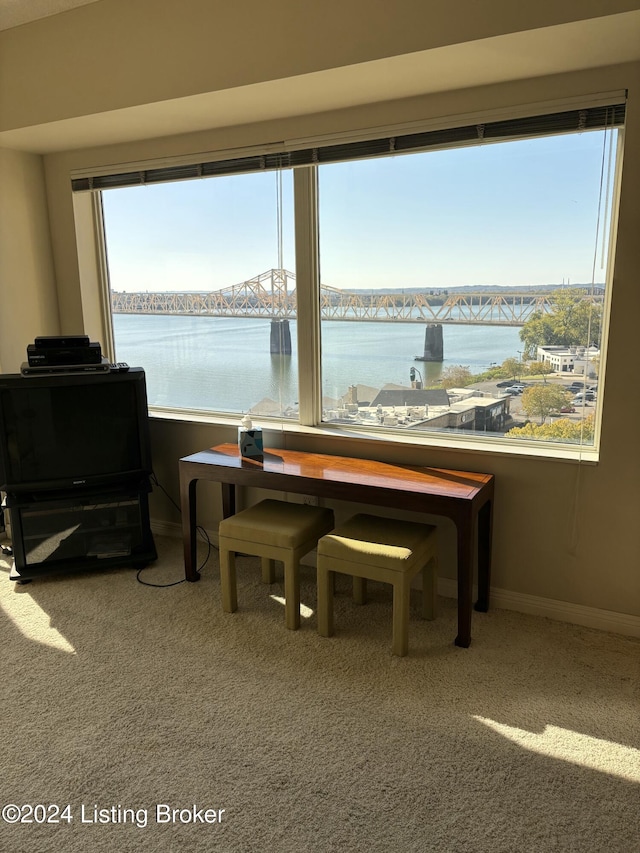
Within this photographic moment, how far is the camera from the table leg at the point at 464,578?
8.30ft

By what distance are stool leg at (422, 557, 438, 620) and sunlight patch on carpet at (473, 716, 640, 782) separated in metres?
0.66

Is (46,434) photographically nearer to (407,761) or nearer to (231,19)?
(231,19)

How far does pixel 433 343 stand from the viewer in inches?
121

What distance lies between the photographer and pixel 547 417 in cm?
288

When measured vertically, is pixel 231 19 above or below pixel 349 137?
above

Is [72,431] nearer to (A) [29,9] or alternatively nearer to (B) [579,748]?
(A) [29,9]

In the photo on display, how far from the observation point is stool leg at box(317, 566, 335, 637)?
105 inches

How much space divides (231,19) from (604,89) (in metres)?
1.51

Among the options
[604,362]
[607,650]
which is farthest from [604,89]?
[607,650]

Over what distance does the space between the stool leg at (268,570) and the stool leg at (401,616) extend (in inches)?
32.3

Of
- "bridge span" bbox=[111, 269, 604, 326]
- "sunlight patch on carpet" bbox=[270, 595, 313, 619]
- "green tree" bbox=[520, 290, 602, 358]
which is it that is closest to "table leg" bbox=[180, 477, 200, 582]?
"sunlight patch on carpet" bbox=[270, 595, 313, 619]

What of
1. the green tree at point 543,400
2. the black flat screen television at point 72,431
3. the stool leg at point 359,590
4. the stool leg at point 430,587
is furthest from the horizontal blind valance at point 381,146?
the stool leg at point 359,590

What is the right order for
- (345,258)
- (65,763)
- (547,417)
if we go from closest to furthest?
(65,763) < (547,417) < (345,258)

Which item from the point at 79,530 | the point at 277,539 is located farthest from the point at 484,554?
the point at 79,530
